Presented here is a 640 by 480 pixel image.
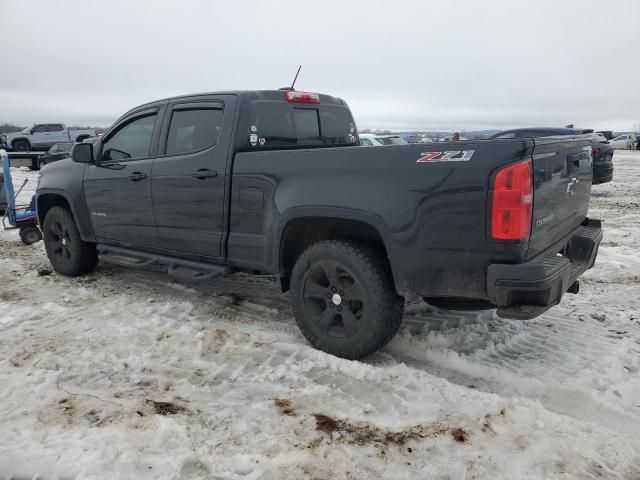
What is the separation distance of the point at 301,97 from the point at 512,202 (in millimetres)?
2451

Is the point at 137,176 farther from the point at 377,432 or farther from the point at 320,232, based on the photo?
the point at 377,432

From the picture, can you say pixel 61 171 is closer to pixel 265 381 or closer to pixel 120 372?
pixel 120 372

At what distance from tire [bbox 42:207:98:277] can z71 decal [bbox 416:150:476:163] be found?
4278 millimetres

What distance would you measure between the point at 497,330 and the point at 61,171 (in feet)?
16.1

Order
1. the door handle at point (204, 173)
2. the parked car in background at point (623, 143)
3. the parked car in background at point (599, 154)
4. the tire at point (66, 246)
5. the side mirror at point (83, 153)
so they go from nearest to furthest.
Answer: the door handle at point (204, 173), the side mirror at point (83, 153), the tire at point (66, 246), the parked car in background at point (599, 154), the parked car in background at point (623, 143)

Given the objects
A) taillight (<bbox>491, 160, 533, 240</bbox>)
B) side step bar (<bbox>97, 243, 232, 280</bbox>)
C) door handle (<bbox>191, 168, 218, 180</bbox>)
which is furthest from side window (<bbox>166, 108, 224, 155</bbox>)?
taillight (<bbox>491, 160, 533, 240</bbox>)

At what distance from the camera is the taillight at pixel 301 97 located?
176 inches

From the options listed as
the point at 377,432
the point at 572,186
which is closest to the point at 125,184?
the point at 377,432

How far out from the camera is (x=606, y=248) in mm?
6738

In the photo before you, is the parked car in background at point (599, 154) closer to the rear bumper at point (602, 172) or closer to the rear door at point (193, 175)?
the rear bumper at point (602, 172)

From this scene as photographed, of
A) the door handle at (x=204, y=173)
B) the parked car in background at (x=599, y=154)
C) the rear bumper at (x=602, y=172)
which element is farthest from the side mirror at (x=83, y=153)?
the rear bumper at (x=602, y=172)

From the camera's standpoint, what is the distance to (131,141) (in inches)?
199

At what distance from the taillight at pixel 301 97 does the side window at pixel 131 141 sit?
1.35 metres

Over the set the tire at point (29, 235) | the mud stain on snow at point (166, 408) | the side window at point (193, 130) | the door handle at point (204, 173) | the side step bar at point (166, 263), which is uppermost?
the side window at point (193, 130)
